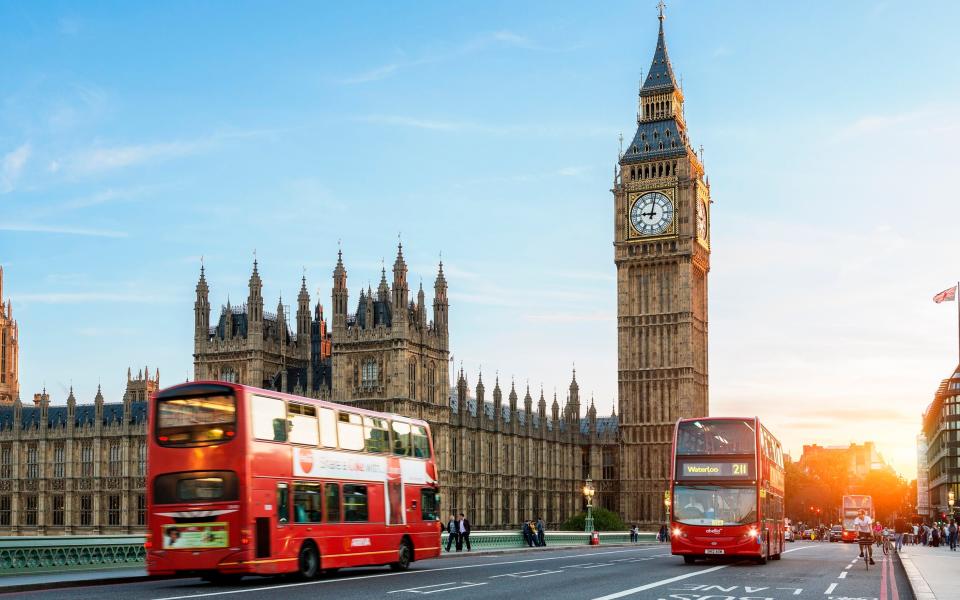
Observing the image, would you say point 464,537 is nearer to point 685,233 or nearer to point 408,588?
point 408,588

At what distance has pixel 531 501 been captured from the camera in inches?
4053

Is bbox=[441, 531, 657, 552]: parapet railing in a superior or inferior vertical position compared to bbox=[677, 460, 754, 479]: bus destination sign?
inferior

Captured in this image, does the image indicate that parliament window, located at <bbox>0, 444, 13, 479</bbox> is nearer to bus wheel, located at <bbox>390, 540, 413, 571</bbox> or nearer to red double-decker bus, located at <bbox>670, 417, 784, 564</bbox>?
bus wheel, located at <bbox>390, 540, 413, 571</bbox>

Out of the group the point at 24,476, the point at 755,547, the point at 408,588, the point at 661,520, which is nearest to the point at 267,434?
the point at 408,588

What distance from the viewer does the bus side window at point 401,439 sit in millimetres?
34062

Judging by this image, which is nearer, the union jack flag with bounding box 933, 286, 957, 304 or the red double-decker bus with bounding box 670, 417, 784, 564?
the red double-decker bus with bounding box 670, 417, 784, 564

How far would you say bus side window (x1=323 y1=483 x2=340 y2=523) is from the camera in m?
30.0

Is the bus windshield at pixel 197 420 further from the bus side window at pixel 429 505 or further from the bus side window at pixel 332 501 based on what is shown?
the bus side window at pixel 429 505

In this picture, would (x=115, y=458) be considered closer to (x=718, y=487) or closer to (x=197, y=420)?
(x=718, y=487)

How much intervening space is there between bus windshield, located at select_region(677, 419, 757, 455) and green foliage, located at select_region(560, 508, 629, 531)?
6557cm

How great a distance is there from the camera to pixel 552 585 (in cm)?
2759

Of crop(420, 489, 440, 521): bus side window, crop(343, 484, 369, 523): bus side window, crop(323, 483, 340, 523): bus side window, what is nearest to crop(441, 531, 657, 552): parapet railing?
crop(420, 489, 440, 521): bus side window

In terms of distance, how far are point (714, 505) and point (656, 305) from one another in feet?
247

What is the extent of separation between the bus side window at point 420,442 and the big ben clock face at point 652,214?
76.7 metres
